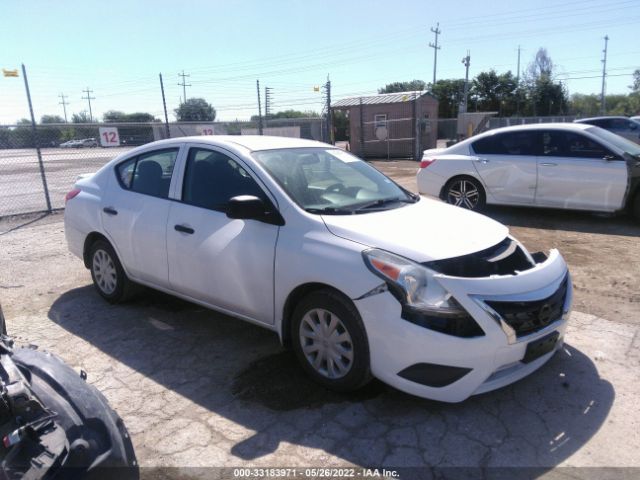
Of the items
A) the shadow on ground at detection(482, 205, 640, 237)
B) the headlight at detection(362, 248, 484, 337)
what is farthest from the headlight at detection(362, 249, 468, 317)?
the shadow on ground at detection(482, 205, 640, 237)

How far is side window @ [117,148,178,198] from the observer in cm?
436

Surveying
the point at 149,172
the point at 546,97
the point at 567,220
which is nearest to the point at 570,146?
the point at 567,220

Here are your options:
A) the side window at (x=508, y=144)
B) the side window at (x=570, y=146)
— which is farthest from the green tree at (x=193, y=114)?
the side window at (x=570, y=146)

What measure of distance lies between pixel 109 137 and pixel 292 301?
9.78 metres

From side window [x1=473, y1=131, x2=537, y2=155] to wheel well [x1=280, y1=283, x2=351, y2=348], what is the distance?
6215mm

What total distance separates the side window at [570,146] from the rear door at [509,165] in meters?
0.19

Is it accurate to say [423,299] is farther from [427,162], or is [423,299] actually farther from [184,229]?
[427,162]

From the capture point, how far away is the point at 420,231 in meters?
3.26

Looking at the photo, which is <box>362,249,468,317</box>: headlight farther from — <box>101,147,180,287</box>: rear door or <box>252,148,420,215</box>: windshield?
<box>101,147,180,287</box>: rear door

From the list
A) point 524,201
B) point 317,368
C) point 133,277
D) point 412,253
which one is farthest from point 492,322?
point 524,201

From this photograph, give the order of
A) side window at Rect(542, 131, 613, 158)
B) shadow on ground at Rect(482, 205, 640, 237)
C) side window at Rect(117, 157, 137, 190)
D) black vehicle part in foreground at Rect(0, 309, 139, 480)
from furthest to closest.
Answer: side window at Rect(542, 131, 613, 158)
shadow on ground at Rect(482, 205, 640, 237)
side window at Rect(117, 157, 137, 190)
black vehicle part in foreground at Rect(0, 309, 139, 480)

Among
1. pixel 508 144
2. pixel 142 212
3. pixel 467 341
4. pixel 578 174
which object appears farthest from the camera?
pixel 508 144

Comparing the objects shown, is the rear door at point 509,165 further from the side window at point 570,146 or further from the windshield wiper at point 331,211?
the windshield wiper at point 331,211

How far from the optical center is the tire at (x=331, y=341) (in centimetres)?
303
